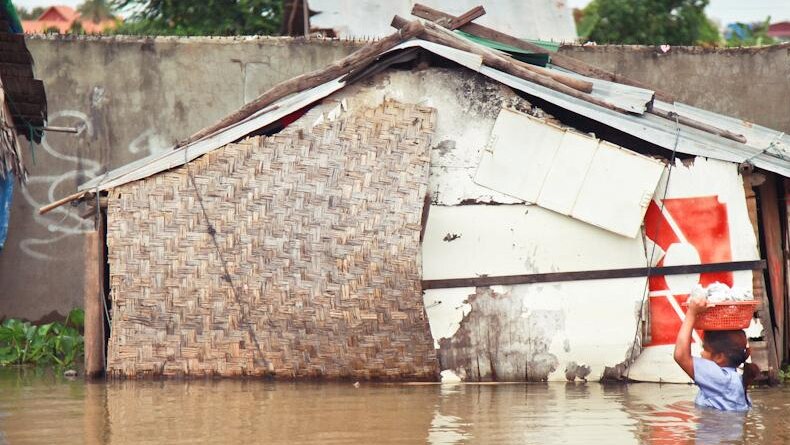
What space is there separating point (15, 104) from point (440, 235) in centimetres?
356

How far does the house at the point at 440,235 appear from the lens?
8.03 meters

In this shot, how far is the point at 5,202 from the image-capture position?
385 inches

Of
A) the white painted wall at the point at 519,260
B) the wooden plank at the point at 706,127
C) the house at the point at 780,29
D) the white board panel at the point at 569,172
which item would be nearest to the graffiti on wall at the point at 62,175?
the white painted wall at the point at 519,260

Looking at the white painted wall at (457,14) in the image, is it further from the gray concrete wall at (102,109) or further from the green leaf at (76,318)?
the green leaf at (76,318)

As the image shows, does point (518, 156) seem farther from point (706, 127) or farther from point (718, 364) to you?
point (718, 364)

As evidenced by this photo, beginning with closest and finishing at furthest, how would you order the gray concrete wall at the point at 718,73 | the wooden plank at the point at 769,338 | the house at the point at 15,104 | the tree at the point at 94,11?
the wooden plank at the point at 769,338 → the house at the point at 15,104 → the gray concrete wall at the point at 718,73 → the tree at the point at 94,11

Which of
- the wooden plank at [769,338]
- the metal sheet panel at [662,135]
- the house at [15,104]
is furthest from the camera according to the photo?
the house at [15,104]

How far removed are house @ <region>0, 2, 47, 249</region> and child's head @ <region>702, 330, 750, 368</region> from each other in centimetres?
514

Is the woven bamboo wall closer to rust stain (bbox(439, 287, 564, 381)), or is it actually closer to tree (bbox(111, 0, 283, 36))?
rust stain (bbox(439, 287, 564, 381))

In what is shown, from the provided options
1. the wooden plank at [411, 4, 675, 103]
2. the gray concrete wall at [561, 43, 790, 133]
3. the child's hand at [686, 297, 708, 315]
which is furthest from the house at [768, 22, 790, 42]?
the child's hand at [686, 297, 708, 315]

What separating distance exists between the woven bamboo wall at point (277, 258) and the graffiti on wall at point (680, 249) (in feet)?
5.02

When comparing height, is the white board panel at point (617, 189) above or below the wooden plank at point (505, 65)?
below

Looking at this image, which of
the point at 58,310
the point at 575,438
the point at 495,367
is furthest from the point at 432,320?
the point at 58,310

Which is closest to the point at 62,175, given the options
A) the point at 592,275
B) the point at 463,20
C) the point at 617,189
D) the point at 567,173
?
the point at 463,20
